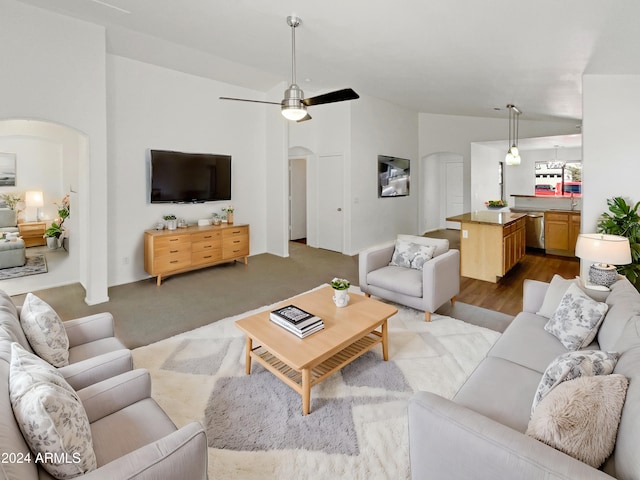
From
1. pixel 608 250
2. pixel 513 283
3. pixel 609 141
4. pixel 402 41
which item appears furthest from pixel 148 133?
pixel 609 141

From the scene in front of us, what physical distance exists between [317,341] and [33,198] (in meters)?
8.54

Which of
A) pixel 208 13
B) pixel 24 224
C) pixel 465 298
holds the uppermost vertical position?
pixel 208 13

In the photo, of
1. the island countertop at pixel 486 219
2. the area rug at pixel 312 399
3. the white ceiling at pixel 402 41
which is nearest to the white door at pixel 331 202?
the white ceiling at pixel 402 41

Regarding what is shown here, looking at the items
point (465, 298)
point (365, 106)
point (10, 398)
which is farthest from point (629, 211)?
point (10, 398)

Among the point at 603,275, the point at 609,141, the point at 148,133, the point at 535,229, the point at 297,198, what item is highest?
the point at 148,133

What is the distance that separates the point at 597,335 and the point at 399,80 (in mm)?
4546

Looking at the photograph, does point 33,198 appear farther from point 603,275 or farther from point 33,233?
point 603,275

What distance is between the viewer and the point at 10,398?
4.00ft

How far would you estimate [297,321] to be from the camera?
256 centimetres

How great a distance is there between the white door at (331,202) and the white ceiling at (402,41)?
173 cm

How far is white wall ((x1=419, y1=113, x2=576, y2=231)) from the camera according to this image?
23.4 ft

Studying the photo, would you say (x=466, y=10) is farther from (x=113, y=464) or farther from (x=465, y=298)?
(x=113, y=464)

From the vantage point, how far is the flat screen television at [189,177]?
5.28m

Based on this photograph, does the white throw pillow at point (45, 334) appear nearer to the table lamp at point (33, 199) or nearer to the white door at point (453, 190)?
the table lamp at point (33, 199)
